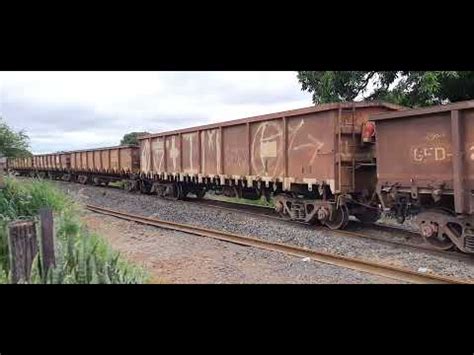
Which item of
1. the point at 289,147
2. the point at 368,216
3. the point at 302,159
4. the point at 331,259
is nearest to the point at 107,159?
the point at 289,147

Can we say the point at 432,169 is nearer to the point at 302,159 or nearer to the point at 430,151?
the point at 430,151

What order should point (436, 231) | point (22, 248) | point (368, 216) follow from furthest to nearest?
point (368, 216) → point (436, 231) → point (22, 248)

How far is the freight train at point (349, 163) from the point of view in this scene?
7.90 meters

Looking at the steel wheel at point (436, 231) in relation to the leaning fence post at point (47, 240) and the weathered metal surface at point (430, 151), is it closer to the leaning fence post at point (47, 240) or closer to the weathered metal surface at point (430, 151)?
the weathered metal surface at point (430, 151)

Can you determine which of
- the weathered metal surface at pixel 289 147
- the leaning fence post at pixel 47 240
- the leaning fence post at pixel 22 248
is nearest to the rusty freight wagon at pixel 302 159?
the weathered metal surface at pixel 289 147

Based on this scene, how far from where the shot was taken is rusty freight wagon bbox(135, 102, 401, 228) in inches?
407

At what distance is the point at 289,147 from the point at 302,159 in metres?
0.61

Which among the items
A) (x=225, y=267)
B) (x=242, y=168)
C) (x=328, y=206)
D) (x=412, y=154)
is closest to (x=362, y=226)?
(x=328, y=206)

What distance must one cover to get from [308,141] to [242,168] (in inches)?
125

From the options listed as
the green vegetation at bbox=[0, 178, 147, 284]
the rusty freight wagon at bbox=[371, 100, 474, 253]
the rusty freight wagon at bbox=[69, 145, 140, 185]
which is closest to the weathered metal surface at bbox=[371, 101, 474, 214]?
the rusty freight wagon at bbox=[371, 100, 474, 253]

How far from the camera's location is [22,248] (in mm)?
4121

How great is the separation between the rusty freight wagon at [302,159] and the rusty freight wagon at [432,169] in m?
1.07

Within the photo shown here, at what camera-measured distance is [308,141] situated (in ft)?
36.2
